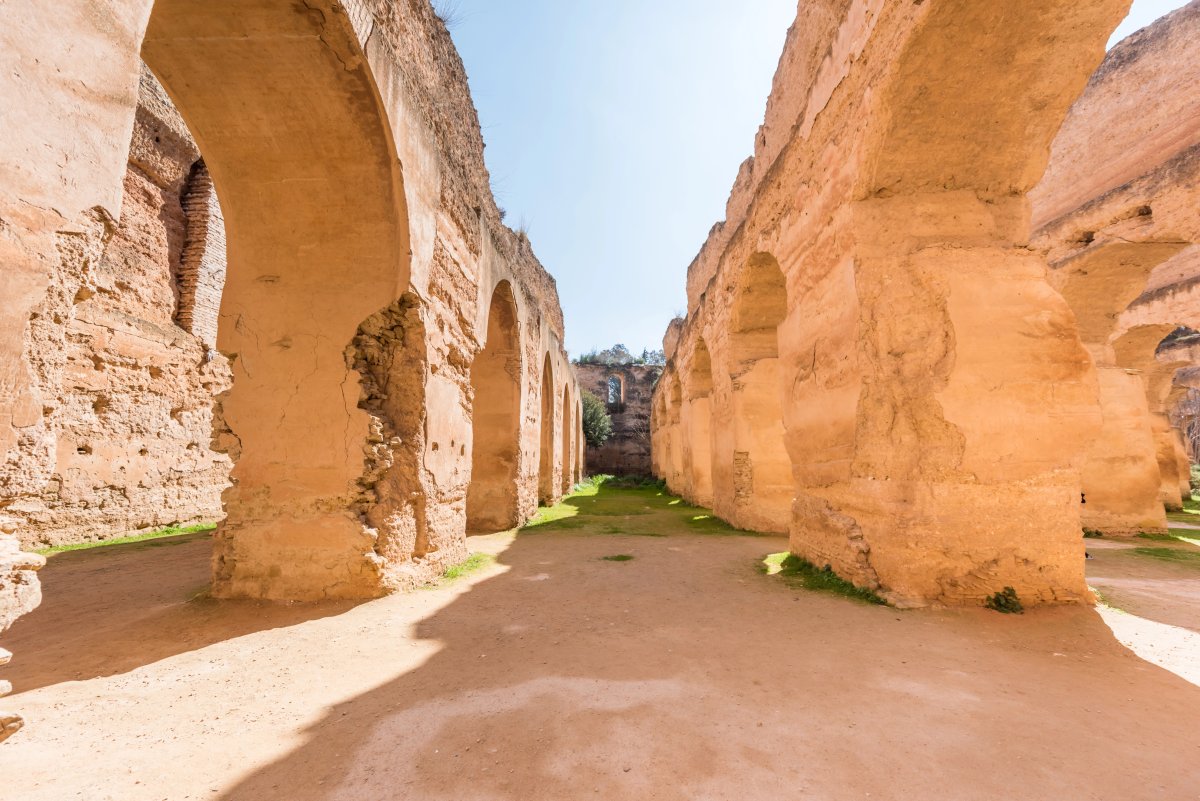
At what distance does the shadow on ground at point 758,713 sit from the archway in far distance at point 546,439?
27.0 ft

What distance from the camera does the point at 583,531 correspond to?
7824mm

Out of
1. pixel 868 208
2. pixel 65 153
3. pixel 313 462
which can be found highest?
pixel 868 208

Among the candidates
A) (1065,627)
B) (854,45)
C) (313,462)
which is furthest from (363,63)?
(1065,627)

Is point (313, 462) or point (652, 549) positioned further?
point (652, 549)

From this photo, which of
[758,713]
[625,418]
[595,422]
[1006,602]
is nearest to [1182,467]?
[1006,602]

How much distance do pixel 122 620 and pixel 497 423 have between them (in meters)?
5.41

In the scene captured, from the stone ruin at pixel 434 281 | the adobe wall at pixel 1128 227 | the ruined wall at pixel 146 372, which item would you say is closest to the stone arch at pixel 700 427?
the stone ruin at pixel 434 281

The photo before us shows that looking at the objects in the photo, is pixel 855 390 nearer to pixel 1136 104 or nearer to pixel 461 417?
pixel 461 417

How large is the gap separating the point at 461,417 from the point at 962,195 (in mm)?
→ 4887

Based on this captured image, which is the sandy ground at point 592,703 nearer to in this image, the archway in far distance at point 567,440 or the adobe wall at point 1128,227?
the adobe wall at point 1128,227

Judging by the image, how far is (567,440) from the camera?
1602 cm

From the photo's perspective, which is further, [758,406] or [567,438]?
[567,438]

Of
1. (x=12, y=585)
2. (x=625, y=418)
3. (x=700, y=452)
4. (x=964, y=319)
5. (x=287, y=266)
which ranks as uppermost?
(x=287, y=266)

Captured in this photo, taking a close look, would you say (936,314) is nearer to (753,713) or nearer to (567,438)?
(753,713)
